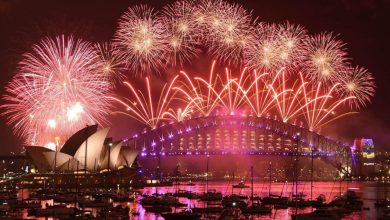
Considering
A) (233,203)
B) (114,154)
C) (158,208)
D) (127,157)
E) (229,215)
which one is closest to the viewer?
(229,215)

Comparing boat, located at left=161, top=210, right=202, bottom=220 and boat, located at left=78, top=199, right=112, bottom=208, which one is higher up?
boat, located at left=78, top=199, right=112, bottom=208

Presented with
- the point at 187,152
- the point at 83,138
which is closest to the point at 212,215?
the point at 83,138

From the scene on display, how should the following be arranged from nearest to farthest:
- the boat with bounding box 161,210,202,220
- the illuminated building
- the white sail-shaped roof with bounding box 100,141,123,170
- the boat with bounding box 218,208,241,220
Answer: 1. the boat with bounding box 218,208,241,220
2. the boat with bounding box 161,210,202,220
3. the white sail-shaped roof with bounding box 100,141,123,170
4. the illuminated building

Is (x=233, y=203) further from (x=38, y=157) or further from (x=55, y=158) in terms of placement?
(x=38, y=157)

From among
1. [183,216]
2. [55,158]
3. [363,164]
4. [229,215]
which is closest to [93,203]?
[183,216]

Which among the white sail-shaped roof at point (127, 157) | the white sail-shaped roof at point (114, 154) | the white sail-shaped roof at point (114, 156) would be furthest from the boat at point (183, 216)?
the white sail-shaped roof at point (127, 157)

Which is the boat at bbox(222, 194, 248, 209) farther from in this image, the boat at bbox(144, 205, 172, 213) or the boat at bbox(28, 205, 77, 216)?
the boat at bbox(28, 205, 77, 216)

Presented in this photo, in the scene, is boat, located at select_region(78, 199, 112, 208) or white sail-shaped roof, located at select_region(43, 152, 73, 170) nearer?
boat, located at select_region(78, 199, 112, 208)

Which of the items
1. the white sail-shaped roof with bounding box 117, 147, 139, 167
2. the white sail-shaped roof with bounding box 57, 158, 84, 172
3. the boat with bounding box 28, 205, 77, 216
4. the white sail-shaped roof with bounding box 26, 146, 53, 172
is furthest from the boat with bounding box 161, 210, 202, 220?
the white sail-shaped roof with bounding box 117, 147, 139, 167

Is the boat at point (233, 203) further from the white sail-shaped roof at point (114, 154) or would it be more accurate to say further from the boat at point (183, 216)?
the white sail-shaped roof at point (114, 154)
